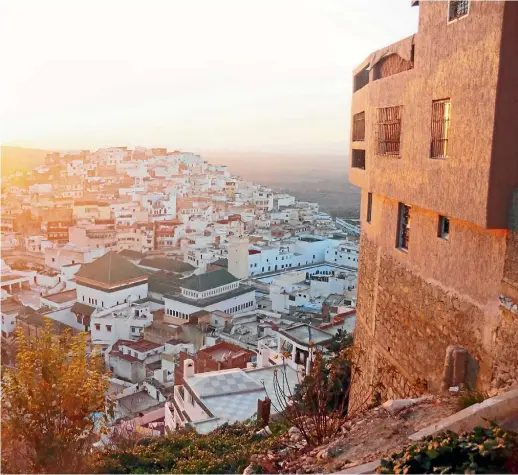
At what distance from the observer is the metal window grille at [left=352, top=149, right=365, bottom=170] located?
823 cm

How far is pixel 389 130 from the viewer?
6.49 metres

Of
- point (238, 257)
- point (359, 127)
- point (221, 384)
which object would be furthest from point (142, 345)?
point (359, 127)

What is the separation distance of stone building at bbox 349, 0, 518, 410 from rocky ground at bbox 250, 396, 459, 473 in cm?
38

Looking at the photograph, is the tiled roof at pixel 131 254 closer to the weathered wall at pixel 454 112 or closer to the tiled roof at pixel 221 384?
the tiled roof at pixel 221 384

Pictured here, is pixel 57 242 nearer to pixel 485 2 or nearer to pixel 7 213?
pixel 7 213

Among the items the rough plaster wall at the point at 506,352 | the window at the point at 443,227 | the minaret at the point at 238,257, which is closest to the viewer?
the rough plaster wall at the point at 506,352

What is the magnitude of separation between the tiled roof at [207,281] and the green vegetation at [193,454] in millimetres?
23656

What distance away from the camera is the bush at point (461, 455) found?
10.9 feet

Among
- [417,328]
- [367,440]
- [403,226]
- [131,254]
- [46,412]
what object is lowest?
[131,254]

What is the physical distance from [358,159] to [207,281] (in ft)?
85.6

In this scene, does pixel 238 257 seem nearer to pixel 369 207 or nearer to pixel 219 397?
pixel 219 397

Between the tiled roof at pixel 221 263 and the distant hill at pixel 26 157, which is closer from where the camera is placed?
the tiled roof at pixel 221 263

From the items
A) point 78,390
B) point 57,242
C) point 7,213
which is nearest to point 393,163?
point 78,390

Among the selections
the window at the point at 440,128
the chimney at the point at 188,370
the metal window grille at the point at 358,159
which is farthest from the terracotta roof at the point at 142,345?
the window at the point at 440,128
